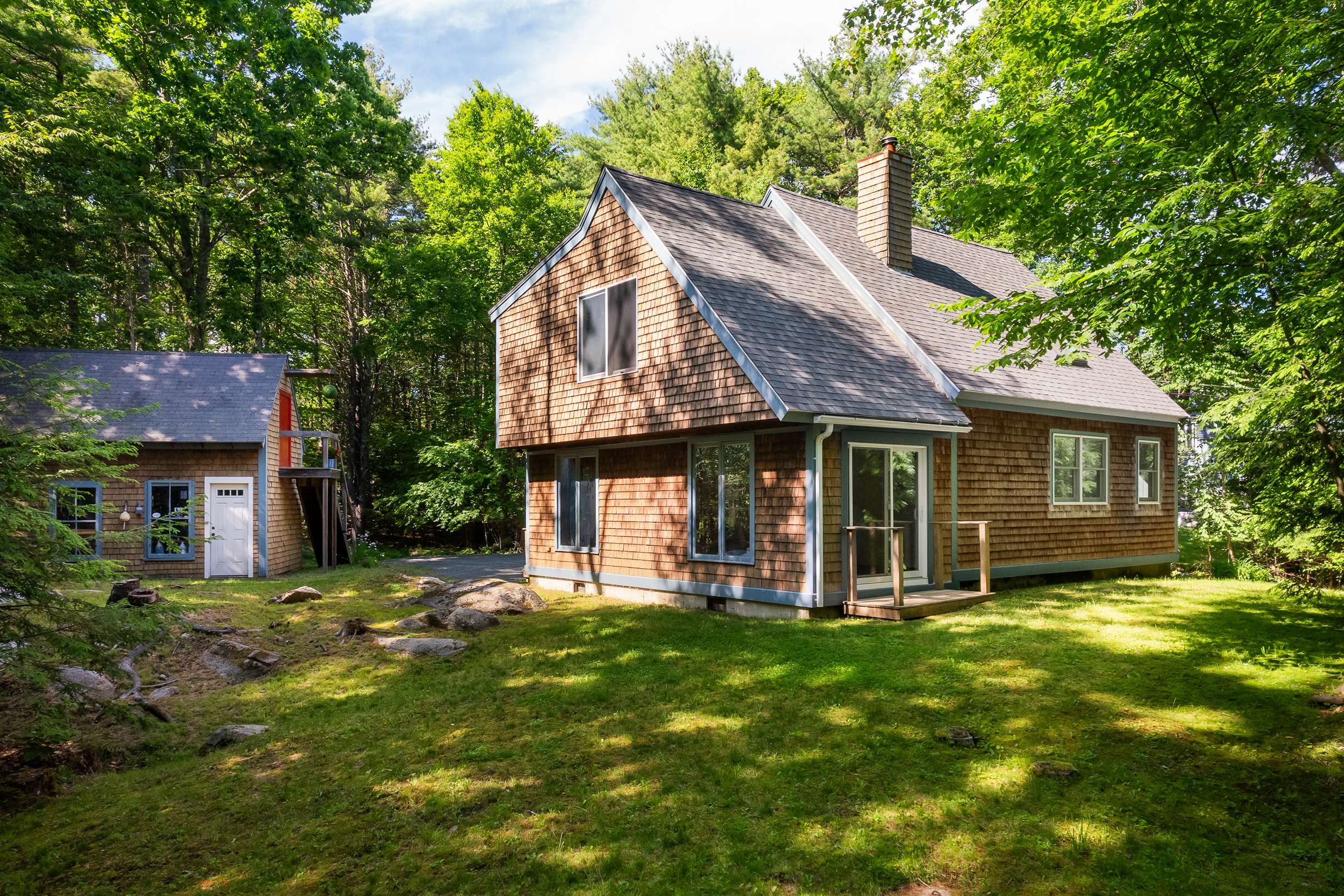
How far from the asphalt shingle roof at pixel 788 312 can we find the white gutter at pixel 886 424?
0.07 m

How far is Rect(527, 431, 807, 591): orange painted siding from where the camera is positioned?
35.0 feet

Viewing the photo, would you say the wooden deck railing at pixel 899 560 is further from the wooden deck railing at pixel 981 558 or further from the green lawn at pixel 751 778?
the green lawn at pixel 751 778

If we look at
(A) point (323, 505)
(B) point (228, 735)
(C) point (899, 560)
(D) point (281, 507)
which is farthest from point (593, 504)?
(A) point (323, 505)

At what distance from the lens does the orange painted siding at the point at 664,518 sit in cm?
1066

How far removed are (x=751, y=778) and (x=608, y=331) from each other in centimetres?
900

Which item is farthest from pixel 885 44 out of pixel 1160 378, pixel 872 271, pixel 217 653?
pixel 1160 378

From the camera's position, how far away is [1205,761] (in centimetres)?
527

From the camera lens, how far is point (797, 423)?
33.3ft

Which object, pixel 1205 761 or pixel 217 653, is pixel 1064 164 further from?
pixel 217 653

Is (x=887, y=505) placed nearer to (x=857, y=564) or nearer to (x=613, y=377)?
(x=857, y=564)

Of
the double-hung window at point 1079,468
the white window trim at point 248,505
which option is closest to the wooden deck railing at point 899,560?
the double-hung window at point 1079,468

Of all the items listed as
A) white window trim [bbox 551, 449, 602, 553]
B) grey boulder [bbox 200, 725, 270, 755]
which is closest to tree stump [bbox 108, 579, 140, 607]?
grey boulder [bbox 200, 725, 270, 755]

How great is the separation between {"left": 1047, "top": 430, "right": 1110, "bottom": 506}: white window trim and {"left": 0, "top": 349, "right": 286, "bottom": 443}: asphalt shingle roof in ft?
52.4

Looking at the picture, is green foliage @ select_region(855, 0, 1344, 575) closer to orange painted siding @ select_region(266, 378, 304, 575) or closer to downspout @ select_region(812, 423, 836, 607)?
downspout @ select_region(812, 423, 836, 607)
